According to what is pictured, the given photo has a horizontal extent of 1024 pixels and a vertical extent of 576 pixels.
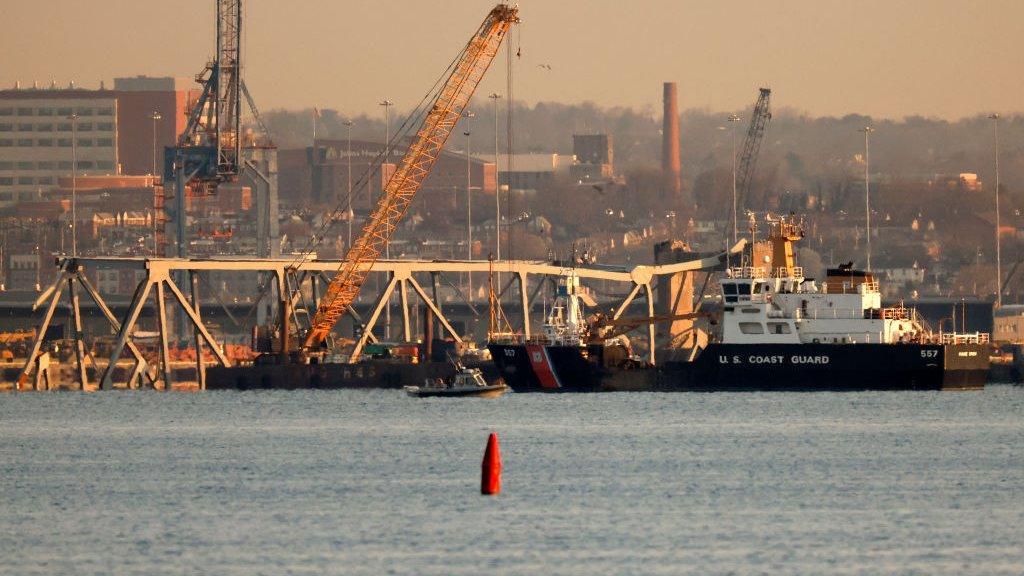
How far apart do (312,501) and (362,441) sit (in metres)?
25.9

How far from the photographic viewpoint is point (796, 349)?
4656 inches

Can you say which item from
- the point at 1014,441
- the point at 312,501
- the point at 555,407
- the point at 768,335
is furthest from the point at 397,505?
the point at 768,335

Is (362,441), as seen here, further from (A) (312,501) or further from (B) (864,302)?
(B) (864,302)

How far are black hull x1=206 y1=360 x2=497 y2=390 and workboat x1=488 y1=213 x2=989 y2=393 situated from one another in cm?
1868

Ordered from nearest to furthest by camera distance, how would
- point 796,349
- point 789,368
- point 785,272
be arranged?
point 796,349, point 789,368, point 785,272

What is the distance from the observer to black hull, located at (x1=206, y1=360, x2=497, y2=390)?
144 metres

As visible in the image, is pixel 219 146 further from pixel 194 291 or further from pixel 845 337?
pixel 845 337

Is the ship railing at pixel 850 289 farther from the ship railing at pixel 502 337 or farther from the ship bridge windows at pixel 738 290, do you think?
the ship railing at pixel 502 337

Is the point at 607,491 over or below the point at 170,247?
below

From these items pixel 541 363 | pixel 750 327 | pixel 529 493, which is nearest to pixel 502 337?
pixel 541 363

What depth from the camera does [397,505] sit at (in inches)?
2384

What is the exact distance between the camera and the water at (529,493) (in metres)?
49.7

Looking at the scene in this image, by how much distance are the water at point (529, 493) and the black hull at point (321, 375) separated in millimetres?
34936

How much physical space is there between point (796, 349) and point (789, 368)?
1.25 metres
